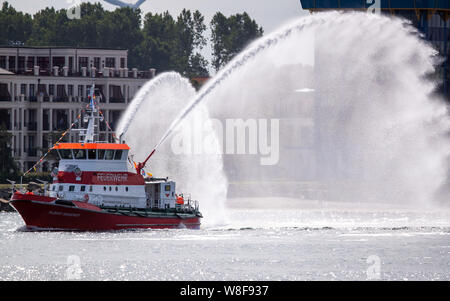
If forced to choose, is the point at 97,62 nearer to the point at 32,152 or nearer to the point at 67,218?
the point at 32,152

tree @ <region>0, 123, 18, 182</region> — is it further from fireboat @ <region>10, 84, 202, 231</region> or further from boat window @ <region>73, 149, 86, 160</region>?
boat window @ <region>73, 149, 86, 160</region>

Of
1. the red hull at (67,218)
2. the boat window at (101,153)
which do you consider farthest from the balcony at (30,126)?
the boat window at (101,153)

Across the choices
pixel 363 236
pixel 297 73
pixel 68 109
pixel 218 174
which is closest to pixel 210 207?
pixel 218 174

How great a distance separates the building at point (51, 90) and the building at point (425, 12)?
28.9 meters

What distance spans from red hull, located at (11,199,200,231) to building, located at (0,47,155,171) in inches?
2302

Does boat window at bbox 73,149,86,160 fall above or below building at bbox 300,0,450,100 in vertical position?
below

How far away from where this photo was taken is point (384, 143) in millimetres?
124688

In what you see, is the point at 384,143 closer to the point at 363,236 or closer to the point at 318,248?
the point at 363,236

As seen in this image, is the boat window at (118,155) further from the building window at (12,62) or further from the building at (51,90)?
the building window at (12,62)

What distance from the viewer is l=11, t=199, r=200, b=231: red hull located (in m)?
83.9

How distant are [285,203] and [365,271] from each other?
179 ft

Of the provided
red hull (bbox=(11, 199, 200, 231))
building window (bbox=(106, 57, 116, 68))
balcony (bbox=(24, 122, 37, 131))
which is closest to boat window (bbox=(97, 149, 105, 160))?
red hull (bbox=(11, 199, 200, 231))

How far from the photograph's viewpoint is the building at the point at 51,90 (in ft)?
493

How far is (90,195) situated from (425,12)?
65521 mm
